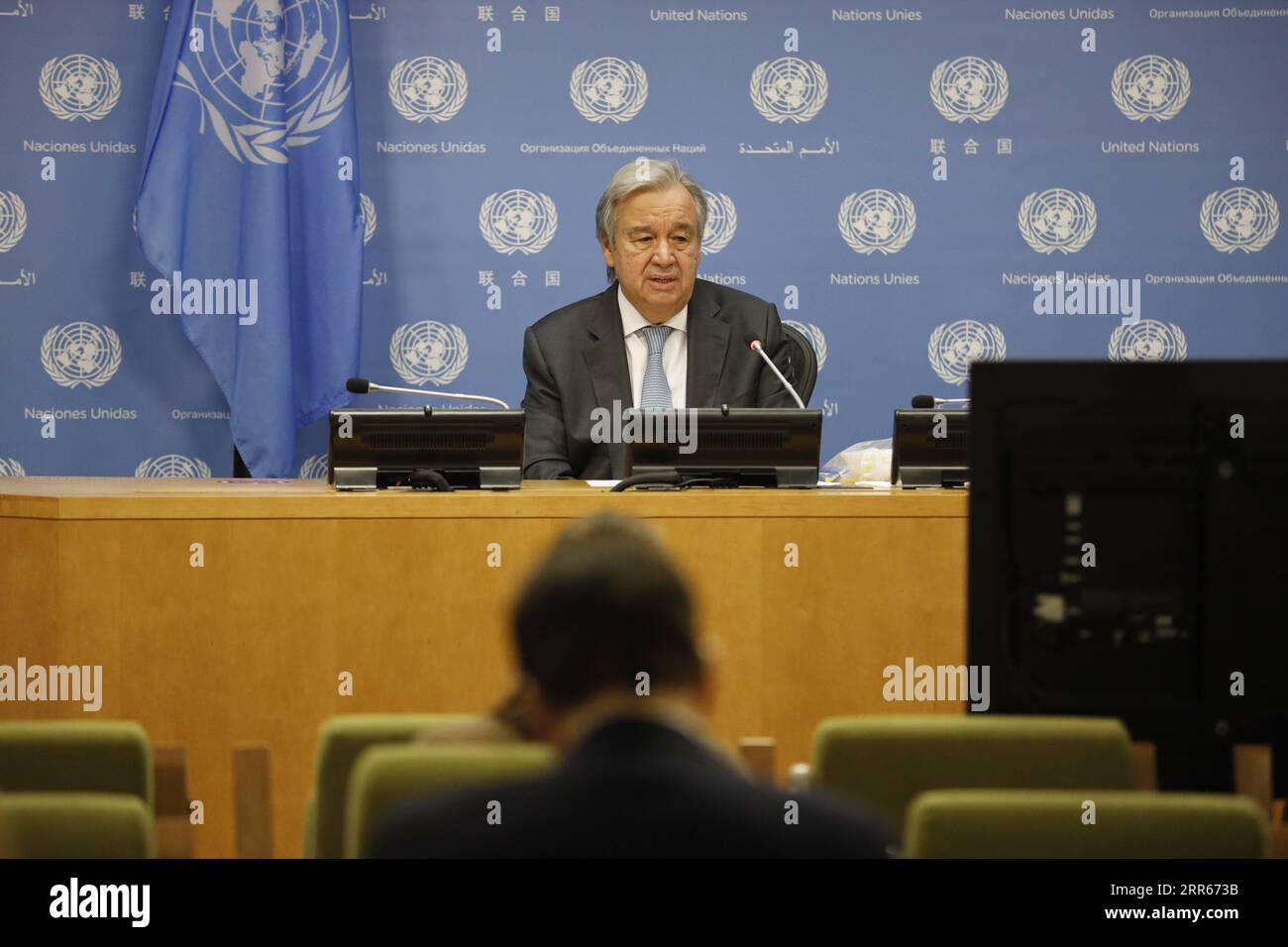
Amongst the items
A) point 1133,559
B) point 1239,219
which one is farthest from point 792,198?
point 1133,559

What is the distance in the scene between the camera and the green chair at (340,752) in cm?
165

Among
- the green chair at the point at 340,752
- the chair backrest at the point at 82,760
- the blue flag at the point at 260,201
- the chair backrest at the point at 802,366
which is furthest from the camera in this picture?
the blue flag at the point at 260,201

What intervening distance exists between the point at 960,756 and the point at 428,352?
4217 mm

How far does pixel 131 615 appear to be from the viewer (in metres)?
2.93

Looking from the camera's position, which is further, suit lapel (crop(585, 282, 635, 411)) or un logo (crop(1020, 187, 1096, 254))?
un logo (crop(1020, 187, 1096, 254))

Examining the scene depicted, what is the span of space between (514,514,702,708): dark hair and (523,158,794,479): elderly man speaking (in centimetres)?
286

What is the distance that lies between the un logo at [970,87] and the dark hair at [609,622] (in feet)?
15.3

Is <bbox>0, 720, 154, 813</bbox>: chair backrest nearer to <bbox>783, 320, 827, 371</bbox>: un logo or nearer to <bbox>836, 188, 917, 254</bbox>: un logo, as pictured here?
<bbox>783, 320, 827, 371</bbox>: un logo

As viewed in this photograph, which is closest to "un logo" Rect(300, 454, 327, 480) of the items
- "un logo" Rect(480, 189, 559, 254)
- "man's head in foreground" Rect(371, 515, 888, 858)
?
"un logo" Rect(480, 189, 559, 254)

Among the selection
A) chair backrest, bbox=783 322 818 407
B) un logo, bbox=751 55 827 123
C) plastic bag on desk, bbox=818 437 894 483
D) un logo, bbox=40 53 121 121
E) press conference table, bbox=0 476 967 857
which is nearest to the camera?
press conference table, bbox=0 476 967 857

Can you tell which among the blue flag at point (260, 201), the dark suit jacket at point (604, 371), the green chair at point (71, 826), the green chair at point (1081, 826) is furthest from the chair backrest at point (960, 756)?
the blue flag at point (260, 201)

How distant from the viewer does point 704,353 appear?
4.43 m

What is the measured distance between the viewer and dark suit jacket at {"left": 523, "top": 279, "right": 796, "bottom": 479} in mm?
4312

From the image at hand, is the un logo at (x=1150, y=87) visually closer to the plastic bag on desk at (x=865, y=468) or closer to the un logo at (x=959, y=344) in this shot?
the un logo at (x=959, y=344)
